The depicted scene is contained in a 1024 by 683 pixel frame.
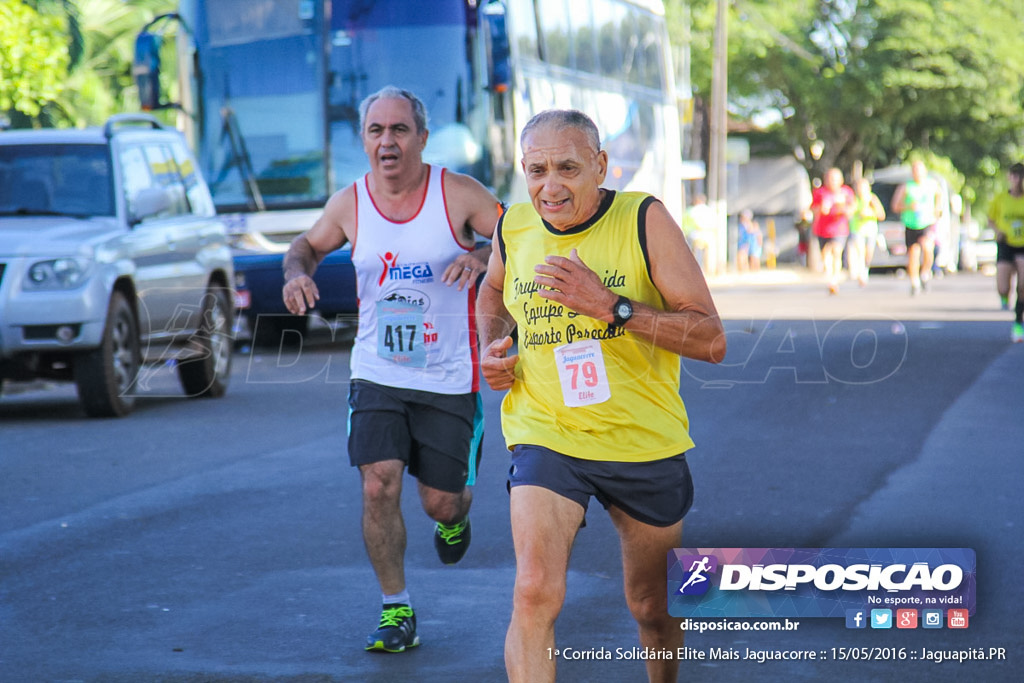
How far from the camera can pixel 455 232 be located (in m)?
5.77

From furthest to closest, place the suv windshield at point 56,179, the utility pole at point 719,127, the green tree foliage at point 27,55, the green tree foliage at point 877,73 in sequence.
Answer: the green tree foliage at point 877,73 → the utility pole at point 719,127 → the green tree foliage at point 27,55 → the suv windshield at point 56,179

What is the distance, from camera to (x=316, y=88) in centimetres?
1695

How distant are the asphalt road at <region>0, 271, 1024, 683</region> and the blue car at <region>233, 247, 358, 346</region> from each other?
2.45m

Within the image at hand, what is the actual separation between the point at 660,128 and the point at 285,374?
33.9 ft

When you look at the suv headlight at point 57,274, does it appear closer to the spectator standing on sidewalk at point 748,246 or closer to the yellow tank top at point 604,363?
the yellow tank top at point 604,363

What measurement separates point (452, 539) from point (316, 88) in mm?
11707

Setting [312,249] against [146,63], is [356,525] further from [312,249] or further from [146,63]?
[146,63]

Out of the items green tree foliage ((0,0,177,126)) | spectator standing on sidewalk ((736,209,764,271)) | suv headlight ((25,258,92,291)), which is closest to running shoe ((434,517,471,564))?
suv headlight ((25,258,92,291))

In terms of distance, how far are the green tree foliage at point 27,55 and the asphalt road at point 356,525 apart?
4446mm

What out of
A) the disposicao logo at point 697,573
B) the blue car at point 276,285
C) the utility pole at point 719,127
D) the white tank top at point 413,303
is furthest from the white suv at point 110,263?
the utility pole at point 719,127

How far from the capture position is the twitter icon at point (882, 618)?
470 centimetres

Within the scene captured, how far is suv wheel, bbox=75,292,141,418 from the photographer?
1131 centimetres

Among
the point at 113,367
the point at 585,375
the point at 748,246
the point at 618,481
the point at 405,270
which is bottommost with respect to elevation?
the point at 748,246

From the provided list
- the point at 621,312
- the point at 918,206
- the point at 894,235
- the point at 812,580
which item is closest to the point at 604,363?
the point at 621,312
